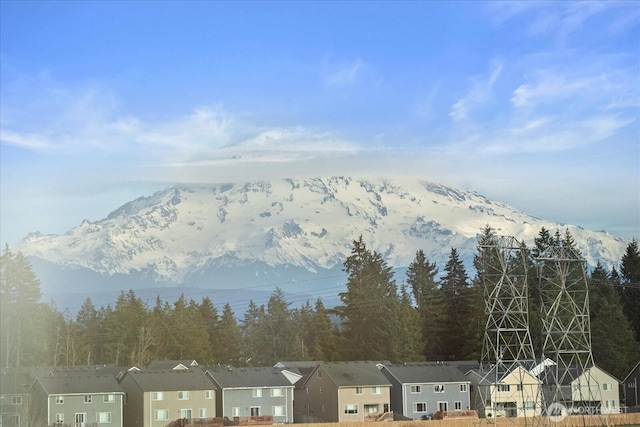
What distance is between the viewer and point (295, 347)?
118 m

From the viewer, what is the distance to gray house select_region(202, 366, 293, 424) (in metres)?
75.0

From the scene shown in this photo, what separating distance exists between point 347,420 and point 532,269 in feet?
121

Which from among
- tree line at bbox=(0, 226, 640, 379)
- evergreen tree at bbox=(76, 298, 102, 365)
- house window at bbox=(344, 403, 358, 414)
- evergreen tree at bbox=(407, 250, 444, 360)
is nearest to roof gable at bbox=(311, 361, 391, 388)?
house window at bbox=(344, 403, 358, 414)

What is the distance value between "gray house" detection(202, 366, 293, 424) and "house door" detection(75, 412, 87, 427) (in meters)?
10.4

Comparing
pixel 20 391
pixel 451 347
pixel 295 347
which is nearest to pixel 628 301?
pixel 451 347

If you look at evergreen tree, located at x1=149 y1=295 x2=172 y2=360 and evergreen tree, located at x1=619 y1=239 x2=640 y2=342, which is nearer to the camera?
evergreen tree, located at x1=149 y1=295 x2=172 y2=360

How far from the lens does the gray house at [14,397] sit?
199ft

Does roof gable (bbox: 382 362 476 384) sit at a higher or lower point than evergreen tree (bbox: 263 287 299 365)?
lower

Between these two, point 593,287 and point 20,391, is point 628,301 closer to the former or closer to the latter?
point 593,287

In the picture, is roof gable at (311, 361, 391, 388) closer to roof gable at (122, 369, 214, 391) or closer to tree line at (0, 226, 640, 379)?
roof gable at (122, 369, 214, 391)

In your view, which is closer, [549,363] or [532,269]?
[549,363]

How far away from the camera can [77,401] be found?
2739 inches

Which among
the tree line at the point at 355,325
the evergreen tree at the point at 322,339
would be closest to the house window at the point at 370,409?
the tree line at the point at 355,325
